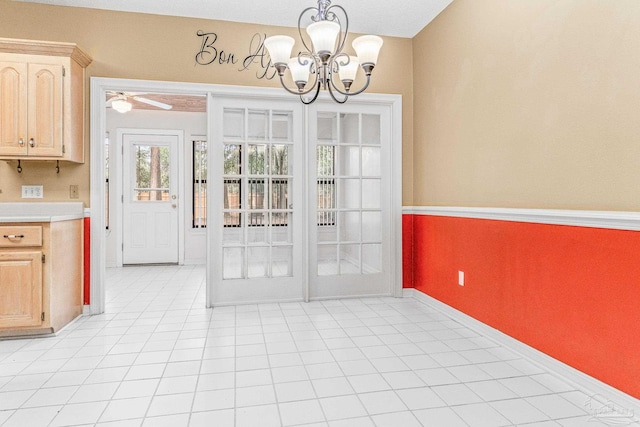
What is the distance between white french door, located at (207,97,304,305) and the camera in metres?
3.67

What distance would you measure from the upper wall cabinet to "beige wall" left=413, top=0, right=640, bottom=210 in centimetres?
314

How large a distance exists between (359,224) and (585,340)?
7.35 feet

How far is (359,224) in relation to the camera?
3961mm

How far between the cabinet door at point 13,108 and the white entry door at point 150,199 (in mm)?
3111

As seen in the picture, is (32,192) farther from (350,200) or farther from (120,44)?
(350,200)

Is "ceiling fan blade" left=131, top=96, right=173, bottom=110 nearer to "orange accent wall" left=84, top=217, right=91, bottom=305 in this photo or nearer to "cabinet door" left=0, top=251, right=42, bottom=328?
"orange accent wall" left=84, top=217, right=91, bottom=305

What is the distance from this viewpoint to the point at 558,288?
2.22 metres

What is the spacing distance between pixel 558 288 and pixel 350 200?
6.93ft

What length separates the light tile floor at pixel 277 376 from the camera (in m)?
1.79

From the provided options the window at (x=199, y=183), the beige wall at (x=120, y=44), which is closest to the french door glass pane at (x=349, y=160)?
the beige wall at (x=120, y=44)

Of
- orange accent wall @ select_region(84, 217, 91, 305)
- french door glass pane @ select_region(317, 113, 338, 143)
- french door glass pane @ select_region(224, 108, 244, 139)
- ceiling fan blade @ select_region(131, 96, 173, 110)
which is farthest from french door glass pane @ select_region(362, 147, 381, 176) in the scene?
ceiling fan blade @ select_region(131, 96, 173, 110)

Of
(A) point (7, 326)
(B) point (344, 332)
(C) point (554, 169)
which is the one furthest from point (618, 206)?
(A) point (7, 326)

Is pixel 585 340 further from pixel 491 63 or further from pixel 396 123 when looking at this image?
pixel 396 123

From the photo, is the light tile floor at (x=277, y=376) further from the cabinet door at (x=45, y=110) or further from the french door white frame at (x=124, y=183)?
the french door white frame at (x=124, y=183)
